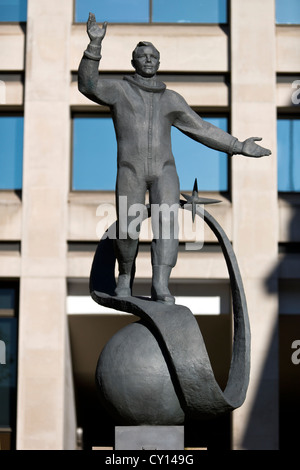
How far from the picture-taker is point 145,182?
34.5 ft

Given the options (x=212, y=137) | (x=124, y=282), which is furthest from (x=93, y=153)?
(x=124, y=282)

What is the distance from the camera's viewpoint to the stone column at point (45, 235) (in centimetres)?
2167

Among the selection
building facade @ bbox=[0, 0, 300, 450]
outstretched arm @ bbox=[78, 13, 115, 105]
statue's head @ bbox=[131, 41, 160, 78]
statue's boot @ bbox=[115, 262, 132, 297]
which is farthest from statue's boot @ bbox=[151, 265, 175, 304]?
building facade @ bbox=[0, 0, 300, 450]

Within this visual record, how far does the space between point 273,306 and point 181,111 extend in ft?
38.7

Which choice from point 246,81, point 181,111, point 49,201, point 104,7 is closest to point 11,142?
point 49,201

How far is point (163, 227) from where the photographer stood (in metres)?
10.4

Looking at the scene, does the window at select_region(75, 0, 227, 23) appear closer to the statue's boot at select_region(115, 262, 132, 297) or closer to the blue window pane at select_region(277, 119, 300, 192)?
the blue window pane at select_region(277, 119, 300, 192)

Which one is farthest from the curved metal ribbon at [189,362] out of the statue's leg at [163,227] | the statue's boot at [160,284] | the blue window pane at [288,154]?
the blue window pane at [288,154]

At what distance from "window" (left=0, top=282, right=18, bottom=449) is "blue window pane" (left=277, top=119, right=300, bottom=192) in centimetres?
673

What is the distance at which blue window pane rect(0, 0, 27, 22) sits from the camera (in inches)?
925

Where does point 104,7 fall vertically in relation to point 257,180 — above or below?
above

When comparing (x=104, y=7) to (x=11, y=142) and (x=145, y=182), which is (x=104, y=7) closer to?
(x=11, y=142)
